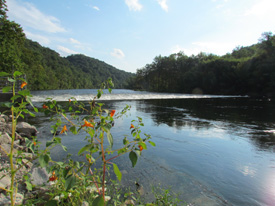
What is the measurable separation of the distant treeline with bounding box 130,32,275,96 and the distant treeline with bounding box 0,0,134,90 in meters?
33.8

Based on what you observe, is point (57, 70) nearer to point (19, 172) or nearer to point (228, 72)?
point (228, 72)

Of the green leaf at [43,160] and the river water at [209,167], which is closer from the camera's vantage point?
the green leaf at [43,160]

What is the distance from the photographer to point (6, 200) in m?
2.26

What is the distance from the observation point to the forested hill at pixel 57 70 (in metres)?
68.3

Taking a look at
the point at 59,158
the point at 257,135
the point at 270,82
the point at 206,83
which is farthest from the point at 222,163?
the point at 206,83

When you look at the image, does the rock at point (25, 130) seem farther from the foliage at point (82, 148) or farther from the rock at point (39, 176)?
the foliage at point (82, 148)

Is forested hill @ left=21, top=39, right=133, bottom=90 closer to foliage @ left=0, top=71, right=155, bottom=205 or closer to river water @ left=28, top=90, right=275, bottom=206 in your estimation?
river water @ left=28, top=90, right=275, bottom=206

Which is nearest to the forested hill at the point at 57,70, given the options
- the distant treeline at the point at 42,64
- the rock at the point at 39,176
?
the distant treeline at the point at 42,64

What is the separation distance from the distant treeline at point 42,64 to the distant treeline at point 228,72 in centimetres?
3377

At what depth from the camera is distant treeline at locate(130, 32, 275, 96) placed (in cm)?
4310

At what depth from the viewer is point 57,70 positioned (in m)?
115

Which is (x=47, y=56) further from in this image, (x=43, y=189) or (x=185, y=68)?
(x=43, y=189)

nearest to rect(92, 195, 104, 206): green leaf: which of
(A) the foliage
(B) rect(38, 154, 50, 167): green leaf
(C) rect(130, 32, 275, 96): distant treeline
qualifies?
(A) the foliage

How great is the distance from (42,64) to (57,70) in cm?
1701
